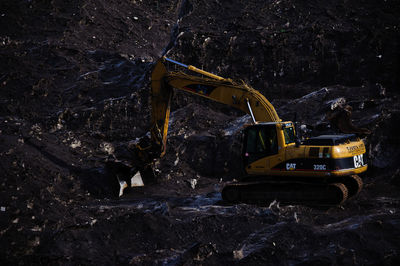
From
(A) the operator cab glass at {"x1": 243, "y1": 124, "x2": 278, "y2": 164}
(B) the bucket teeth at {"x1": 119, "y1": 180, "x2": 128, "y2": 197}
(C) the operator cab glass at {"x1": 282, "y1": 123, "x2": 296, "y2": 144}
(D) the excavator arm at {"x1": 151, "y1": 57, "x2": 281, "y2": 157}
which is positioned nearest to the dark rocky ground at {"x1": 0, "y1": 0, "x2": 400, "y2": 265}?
(B) the bucket teeth at {"x1": 119, "y1": 180, "x2": 128, "y2": 197}

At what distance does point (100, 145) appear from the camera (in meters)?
14.3

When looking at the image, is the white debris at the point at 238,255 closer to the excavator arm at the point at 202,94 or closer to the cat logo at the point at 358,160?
the cat logo at the point at 358,160

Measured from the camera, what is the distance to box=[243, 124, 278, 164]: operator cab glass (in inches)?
380

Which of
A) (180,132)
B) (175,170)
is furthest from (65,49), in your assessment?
(175,170)

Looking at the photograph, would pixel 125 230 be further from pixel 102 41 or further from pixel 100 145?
pixel 102 41

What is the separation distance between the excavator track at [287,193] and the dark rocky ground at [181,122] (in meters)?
0.44

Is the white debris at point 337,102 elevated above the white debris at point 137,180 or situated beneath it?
elevated above

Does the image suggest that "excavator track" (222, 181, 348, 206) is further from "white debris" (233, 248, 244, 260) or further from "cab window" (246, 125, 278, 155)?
"white debris" (233, 248, 244, 260)

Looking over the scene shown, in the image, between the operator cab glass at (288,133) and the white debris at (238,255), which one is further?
the operator cab glass at (288,133)

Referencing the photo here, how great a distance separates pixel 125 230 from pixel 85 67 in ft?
38.8

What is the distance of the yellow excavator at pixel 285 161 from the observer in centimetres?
907

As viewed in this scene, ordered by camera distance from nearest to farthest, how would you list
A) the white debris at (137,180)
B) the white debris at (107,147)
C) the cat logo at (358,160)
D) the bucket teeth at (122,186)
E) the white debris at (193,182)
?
the cat logo at (358,160) < the bucket teeth at (122,186) < the white debris at (137,180) < the white debris at (193,182) < the white debris at (107,147)

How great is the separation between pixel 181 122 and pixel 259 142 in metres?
5.60

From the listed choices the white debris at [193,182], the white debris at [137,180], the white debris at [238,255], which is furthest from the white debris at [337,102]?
the white debris at [238,255]
